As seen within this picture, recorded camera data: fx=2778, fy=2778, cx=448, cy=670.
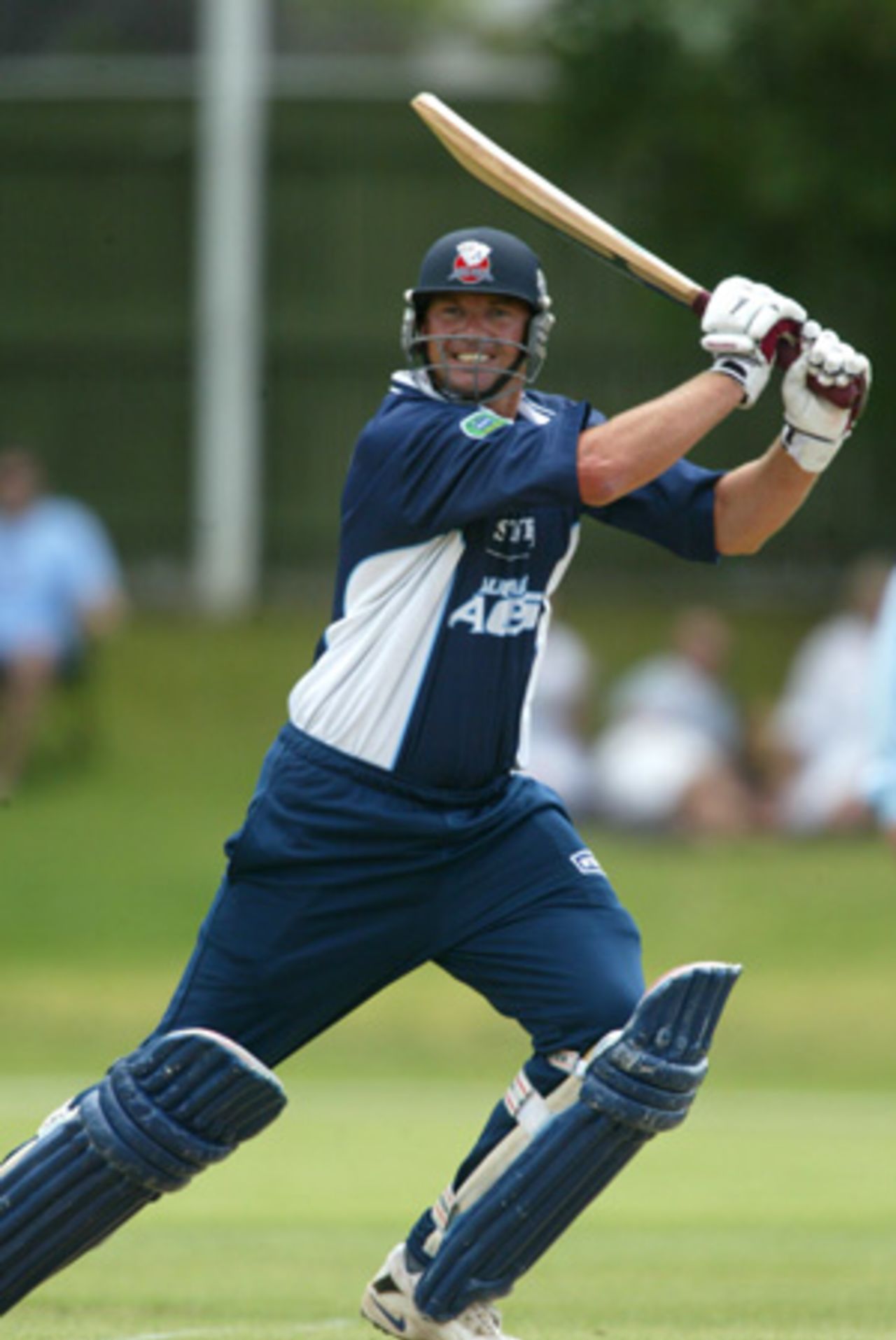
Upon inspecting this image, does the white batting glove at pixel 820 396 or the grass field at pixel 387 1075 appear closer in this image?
the white batting glove at pixel 820 396

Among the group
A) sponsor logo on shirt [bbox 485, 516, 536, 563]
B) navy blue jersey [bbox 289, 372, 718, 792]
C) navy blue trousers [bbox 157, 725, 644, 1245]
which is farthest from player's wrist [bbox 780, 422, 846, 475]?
navy blue trousers [bbox 157, 725, 644, 1245]

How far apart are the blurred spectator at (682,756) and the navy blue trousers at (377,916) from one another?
7.29 metres

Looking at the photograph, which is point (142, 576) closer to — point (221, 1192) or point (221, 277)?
point (221, 277)

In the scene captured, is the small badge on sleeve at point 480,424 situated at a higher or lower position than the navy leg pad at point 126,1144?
higher

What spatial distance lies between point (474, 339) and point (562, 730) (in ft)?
24.4

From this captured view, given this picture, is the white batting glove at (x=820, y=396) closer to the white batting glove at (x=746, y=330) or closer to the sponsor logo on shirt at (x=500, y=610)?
the white batting glove at (x=746, y=330)

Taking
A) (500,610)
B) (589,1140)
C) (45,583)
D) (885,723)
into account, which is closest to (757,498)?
(500,610)

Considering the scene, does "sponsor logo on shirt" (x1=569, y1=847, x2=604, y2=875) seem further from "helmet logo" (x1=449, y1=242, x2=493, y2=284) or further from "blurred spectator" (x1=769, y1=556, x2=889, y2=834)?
"blurred spectator" (x1=769, y1=556, x2=889, y2=834)

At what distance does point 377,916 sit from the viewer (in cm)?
482

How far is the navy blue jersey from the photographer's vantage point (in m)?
4.72

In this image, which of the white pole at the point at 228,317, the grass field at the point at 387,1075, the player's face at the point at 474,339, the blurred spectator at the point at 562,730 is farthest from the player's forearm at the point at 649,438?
the white pole at the point at 228,317

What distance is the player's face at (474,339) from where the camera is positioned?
4.87m

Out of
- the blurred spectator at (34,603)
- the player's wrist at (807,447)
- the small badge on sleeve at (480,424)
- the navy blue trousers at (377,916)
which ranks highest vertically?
the small badge on sleeve at (480,424)

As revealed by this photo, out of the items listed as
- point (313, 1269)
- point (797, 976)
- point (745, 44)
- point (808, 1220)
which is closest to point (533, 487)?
point (313, 1269)
